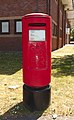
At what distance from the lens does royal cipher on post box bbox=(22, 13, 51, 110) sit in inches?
207

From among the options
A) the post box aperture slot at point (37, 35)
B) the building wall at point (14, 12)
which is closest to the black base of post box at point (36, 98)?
the post box aperture slot at point (37, 35)

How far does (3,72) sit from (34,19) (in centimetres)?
485

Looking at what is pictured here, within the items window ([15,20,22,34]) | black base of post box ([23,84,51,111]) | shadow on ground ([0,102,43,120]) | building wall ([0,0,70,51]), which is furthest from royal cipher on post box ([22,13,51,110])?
window ([15,20,22,34])

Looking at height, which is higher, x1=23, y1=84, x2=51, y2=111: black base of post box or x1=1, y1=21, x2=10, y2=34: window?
x1=1, y1=21, x2=10, y2=34: window

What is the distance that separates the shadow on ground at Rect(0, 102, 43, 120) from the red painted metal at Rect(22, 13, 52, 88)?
529 millimetres

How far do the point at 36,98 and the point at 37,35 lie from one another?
125 centimetres

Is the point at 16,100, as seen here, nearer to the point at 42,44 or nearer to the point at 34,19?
the point at 42,44

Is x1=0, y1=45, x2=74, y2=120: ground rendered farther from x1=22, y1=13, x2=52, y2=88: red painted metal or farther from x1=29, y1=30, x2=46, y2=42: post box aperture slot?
x1=29, y1=30, x2=46, y2=42: post box aperture slot

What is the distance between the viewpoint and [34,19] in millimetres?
5227

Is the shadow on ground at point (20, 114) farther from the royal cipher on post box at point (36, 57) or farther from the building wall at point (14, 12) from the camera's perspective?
the building wall at point (14, 12)

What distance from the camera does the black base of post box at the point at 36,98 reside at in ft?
17.5

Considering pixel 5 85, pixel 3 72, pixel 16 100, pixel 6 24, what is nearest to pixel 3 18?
pixel 6 24

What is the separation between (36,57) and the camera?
17.5 feet

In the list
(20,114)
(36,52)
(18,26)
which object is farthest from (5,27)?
(20,114)
